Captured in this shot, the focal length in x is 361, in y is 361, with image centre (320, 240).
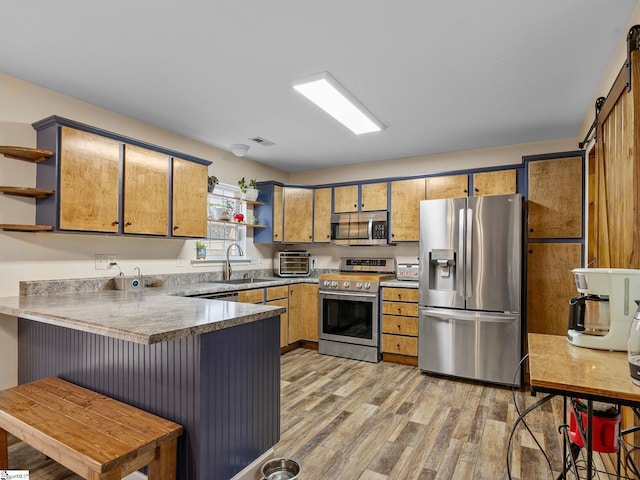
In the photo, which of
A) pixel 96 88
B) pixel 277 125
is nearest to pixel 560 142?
pixel 277 125

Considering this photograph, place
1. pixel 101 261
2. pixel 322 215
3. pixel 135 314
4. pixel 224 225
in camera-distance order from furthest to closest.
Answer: pixel 322 215 → pixel 224 225 → pixel 101 261 → pixel 135 314

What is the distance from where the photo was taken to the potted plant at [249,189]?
15.1 feet

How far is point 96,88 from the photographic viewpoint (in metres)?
2.79

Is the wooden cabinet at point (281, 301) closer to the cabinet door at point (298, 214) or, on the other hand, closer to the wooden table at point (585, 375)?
the cabinet door at point (298, 214)

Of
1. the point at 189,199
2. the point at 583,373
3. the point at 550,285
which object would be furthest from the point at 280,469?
the point at 550,285

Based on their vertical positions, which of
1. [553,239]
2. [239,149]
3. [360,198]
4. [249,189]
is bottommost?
[553,239]

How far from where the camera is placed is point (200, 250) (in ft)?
13.3

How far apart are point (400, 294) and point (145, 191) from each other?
280 cm

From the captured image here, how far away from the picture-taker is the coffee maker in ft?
4.89

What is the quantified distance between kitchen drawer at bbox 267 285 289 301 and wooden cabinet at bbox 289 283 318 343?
11 centimetres

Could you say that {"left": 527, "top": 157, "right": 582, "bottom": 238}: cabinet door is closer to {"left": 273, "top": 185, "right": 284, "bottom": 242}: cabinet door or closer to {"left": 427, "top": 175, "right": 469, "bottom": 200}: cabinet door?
{"left": 427, "top": 175, "right": 469, "bottom": 200}: cabinet door

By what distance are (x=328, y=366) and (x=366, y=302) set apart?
33.0 inches

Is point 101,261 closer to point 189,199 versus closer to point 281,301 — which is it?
point 189,199

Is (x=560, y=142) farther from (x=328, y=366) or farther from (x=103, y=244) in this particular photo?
(x=103, y=244)
